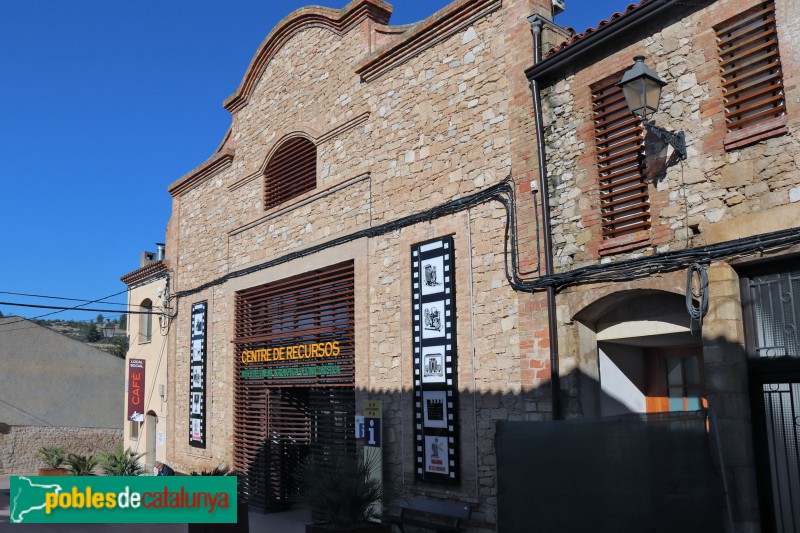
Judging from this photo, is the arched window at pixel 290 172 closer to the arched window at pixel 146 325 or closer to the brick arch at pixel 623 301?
the brick arch at pixel 623 301

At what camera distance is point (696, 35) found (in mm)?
7715

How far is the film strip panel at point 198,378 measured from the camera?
53.7 ft

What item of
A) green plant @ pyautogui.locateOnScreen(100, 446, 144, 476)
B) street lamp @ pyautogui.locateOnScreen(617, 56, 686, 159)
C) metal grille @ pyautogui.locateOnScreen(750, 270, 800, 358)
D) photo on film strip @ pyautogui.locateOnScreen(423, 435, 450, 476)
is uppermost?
street lamp @ pyautogui.locateOnScreen(617, 56, 686, 159)

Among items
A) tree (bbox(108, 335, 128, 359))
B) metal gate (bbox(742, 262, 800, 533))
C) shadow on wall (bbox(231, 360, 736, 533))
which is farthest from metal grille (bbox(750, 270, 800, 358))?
tree (bbox(108, 335, 128, 359))

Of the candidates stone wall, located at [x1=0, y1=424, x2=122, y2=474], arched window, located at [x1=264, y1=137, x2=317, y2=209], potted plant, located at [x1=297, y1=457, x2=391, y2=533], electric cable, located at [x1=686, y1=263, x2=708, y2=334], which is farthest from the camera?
stone wall, located at [x1=0, y1=424, x2=122, y2=474]

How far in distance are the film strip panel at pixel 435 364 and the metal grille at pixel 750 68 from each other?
4095 mm

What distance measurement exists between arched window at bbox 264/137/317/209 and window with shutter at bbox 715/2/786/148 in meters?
7.70

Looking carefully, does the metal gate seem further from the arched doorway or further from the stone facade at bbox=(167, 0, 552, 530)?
the stone facade at bbox=(167, 0, 552, 530)

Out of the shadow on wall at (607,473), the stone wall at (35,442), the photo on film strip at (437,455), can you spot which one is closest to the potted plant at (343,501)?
the photo on film strip at (437,455)

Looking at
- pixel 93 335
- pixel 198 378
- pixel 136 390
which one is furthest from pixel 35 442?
pixel 93 335

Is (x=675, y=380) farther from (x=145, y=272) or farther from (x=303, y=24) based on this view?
(x=145, y=272)

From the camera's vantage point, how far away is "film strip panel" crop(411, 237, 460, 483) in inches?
389

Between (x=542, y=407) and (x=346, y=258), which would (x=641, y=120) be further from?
(x=346, y=258)

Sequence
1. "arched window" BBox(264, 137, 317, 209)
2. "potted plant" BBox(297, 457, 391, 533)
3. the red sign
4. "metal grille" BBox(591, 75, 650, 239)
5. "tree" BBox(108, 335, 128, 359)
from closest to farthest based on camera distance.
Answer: "metal grille" BBox(591, 75, 650, 239)
"potted plant" BBox(297, 457, 391, 533)
"arched window" BBox(264, 137, 317, 209)
the red sign
"tree" BBox(108, 335, 128, 359)
